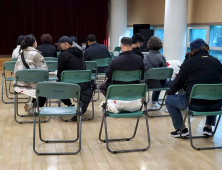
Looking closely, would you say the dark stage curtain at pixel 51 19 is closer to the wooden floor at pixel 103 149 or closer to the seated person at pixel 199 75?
the wooden floor at pixel 103 149

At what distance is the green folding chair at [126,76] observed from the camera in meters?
5.00

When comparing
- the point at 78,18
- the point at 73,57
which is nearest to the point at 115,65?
the point at 73,57

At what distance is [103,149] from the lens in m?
4.06

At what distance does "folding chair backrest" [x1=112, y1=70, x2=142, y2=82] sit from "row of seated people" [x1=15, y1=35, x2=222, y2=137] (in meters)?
0.06

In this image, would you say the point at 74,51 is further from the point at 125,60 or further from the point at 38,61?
the point at 125,60

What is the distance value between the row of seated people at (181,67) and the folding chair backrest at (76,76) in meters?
0.19

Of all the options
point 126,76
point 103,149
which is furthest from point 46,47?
point 103,149

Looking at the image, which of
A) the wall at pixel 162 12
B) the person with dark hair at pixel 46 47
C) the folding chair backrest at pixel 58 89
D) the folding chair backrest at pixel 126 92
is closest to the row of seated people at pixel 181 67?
the folding chair backrest at pixel 126 92

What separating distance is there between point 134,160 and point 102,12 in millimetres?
12203

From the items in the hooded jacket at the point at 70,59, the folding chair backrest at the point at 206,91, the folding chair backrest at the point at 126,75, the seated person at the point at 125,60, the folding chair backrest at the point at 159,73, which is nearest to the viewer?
the folding chair backrest at the point at 206,91

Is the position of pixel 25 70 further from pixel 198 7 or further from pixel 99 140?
pixel 198 7

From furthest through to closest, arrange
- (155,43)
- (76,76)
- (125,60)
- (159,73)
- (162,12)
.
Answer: (162,12)
(155,43)
(159,73)
(76,76)
(125,60)

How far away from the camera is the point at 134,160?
146 inches

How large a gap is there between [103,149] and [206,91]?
1.41 metres
